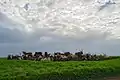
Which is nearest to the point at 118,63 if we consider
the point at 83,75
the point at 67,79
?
the point at 83,75

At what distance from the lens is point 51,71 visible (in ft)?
87.6

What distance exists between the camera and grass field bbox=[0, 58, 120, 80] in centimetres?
2433

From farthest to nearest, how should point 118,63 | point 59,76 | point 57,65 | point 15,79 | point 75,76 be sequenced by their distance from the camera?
point 118,63 → point 57,65 → point 75,76 → point 59,76 → point 15,79

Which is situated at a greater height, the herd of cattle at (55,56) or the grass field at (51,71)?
the herd of cattle at (55,56)

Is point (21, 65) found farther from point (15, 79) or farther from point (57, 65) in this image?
point (15, 79)

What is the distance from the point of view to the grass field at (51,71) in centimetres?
2433

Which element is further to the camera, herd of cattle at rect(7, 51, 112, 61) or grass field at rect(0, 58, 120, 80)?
herd of cattle at rect(7, 51, 112, 61)

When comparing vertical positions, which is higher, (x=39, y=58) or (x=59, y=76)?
(x=39, y=58)

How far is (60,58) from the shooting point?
40500 mm

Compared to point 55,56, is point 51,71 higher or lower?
lower

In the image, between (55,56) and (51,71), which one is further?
(55,56)

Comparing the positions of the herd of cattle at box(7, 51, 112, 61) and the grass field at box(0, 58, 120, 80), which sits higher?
the herd of cattle at box(7, 51, 112, 61)

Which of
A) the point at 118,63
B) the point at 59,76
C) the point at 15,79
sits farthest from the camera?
the point at 118,63

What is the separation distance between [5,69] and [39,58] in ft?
39.4
